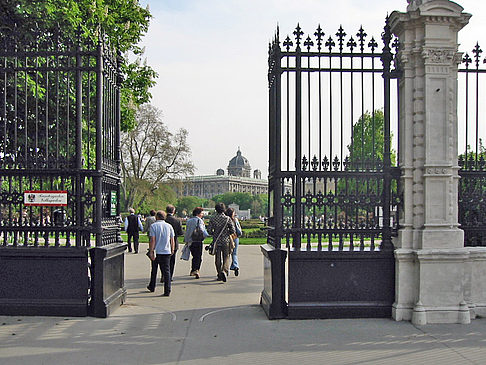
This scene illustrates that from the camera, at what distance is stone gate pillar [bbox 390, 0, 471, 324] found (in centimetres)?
866

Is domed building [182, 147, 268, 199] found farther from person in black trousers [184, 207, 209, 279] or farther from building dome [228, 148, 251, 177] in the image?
person in black trousers [184, 207, 209, 279]

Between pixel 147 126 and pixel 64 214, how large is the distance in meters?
39.2

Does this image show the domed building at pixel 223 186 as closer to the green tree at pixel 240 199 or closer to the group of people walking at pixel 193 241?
the green tree at pixel 240 199

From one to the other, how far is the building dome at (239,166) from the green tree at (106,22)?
450 feet

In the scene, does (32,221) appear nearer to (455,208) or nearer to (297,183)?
(297,183)

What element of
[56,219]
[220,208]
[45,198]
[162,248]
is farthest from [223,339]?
[220,208]

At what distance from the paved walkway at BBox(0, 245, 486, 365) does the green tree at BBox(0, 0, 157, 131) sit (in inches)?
276

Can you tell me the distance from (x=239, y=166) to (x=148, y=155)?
119 m

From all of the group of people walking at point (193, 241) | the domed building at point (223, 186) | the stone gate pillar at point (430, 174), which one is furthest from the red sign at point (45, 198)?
the domed building at point (223, 186)

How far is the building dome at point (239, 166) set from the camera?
164m

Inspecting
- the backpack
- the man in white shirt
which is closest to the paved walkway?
the man in white shirt

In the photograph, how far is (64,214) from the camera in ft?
30.1

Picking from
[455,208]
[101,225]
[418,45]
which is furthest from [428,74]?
Result: [101,225]

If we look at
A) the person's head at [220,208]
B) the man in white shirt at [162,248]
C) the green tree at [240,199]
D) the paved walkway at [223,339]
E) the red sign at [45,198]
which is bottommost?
the green tree at [240,199]
